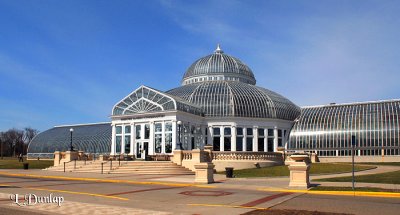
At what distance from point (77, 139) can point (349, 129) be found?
53.8 metres

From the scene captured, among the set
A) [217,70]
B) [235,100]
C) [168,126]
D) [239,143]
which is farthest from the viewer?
[217,70]

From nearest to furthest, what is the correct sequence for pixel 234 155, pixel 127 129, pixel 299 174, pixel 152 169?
pixel 299 174 → pixel 152 169 → pixel 234 155 → pixel 127 129

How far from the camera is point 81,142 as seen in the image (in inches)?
3290

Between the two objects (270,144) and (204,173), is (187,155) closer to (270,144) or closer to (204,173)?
(204,173)

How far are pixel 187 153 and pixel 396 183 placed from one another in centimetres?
2300

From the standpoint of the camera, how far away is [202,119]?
6006 centimetres

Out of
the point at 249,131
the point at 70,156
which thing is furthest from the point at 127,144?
the point at 249,131

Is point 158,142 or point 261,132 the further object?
point 261,132

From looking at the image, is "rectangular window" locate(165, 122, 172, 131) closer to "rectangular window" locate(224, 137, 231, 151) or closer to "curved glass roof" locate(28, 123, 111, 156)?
"rectangular window" locate(224, 137, 231, 151)

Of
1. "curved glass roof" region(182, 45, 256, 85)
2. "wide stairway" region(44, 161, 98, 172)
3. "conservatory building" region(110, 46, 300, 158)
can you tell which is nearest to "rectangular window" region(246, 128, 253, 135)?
"conservatory building" region(110, 46, 300, 158)

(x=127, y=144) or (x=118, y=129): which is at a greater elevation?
(x=118, y=129)

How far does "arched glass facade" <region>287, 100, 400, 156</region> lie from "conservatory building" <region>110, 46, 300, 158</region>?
2.87 meters

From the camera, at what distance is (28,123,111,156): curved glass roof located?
261ft

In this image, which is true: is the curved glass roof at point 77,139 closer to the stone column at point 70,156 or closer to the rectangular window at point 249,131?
the stone column at point 70,156
